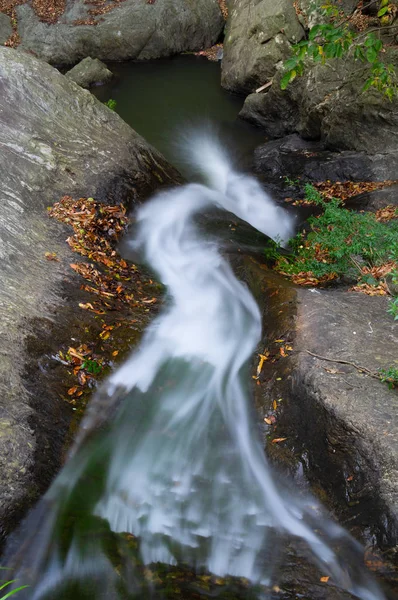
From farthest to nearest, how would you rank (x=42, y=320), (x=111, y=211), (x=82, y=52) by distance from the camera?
(x=82, y=52), (x=111, y=211), (x=42, y=320)

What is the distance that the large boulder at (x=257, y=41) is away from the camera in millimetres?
12977

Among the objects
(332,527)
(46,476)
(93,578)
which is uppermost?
(332,527)

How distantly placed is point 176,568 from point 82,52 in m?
19.4

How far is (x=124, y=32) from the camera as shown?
18.9m

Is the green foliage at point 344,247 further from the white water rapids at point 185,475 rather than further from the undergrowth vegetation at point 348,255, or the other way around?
the white water rapids at point 185,475

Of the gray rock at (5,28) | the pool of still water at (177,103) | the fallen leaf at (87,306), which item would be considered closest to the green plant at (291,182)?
the pool of still water at (177,103)

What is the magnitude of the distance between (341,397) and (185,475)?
150cm

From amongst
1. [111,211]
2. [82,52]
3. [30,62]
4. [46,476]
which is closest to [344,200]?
[111,211]

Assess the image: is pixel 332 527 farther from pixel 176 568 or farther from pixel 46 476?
pixel 46 476

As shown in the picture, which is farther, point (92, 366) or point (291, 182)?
point (291, 182)

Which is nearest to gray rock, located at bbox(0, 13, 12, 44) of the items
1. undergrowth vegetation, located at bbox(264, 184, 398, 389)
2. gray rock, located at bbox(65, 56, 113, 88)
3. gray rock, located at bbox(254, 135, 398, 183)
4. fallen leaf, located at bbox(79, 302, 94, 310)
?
gray rock, located at bbox(65, 56, 113, 88)

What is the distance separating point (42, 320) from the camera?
5.17m

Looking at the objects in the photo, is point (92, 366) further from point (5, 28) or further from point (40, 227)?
point (5, 28)

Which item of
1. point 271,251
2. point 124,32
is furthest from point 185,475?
point 124,32
